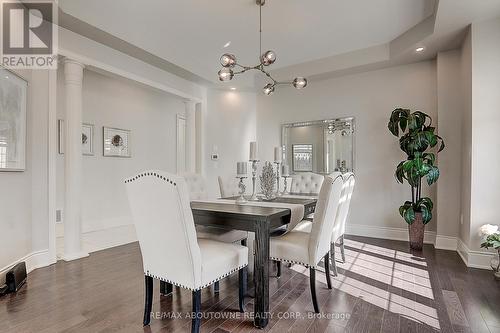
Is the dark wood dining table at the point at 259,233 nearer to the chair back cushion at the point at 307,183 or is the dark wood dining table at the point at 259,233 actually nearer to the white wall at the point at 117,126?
the chair back cushion at the point at 307,183

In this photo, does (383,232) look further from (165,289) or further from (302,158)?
(165,289)

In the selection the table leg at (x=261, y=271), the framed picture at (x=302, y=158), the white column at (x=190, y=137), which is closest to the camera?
the table leg at (x=261, y=271)

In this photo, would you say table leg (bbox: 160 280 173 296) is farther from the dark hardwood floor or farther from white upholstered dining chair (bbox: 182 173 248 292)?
white upholstered dining chair (bbox: 182 173 248 292)

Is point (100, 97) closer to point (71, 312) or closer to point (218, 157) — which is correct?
point (218, 157)

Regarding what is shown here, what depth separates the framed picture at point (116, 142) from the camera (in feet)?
16.5

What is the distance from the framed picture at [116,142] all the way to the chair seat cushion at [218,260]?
12.5 ft

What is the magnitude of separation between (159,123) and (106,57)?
2468mm

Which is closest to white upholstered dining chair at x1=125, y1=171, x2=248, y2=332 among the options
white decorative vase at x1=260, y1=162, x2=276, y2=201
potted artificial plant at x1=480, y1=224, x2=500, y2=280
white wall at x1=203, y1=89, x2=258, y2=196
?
white decorative vase at x1=260, y1=162, x2=276, y2=201

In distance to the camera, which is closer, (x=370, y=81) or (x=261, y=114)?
(x=370, y=81)

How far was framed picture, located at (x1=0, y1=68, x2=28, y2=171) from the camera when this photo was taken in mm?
2559

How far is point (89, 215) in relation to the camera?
15.8ft

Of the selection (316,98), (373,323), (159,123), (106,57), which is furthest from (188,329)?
(159,123)

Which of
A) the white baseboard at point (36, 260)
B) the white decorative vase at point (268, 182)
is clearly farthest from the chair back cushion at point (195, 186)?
the white baseboard at point (36, 260)

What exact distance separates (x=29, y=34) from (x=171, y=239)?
297cm
